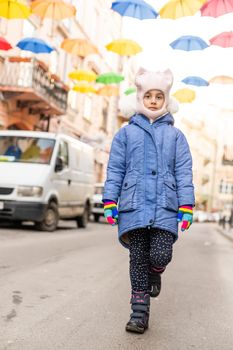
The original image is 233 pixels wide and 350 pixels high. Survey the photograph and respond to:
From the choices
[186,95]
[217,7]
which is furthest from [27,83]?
[217,7]

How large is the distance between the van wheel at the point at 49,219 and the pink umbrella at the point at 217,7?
5.45 m

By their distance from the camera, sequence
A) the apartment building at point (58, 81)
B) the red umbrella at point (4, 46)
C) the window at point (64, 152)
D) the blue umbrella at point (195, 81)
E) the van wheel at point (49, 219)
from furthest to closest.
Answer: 1. the apartment building at point (58, 81)
2. the blue umbrella at point (195, 81)
3. the red umbrella at point (4, 46)
4. the window at point (64, 152)
5. the van wheel at point (49, 219)

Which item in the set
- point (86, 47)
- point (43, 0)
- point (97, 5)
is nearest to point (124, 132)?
point (43, 0)

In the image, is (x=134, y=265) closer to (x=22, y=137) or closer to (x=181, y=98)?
(x=22, y=137)

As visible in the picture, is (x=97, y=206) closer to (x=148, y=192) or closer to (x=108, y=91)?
(x=108, y=91)

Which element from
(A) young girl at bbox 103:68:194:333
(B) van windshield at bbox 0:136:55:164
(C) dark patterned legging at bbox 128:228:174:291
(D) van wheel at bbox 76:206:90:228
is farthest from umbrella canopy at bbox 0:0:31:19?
(C) dark patterned legging at bbox 128:228:174:291

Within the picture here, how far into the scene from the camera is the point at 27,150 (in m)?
12.8

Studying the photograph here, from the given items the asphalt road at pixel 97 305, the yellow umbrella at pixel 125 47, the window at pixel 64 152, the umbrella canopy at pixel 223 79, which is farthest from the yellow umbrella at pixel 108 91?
the asphalt road at pixel 97 305

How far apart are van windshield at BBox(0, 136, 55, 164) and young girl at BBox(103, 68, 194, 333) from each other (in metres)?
8.90

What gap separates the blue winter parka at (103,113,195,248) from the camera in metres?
3.65

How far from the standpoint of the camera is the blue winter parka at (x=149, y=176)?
3.65 meters

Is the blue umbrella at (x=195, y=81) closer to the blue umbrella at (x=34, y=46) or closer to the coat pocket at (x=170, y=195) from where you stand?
the blue umbrella at (x=34, y=46)

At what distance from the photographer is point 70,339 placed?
3.30m

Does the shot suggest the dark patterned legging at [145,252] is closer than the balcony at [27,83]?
Yes
